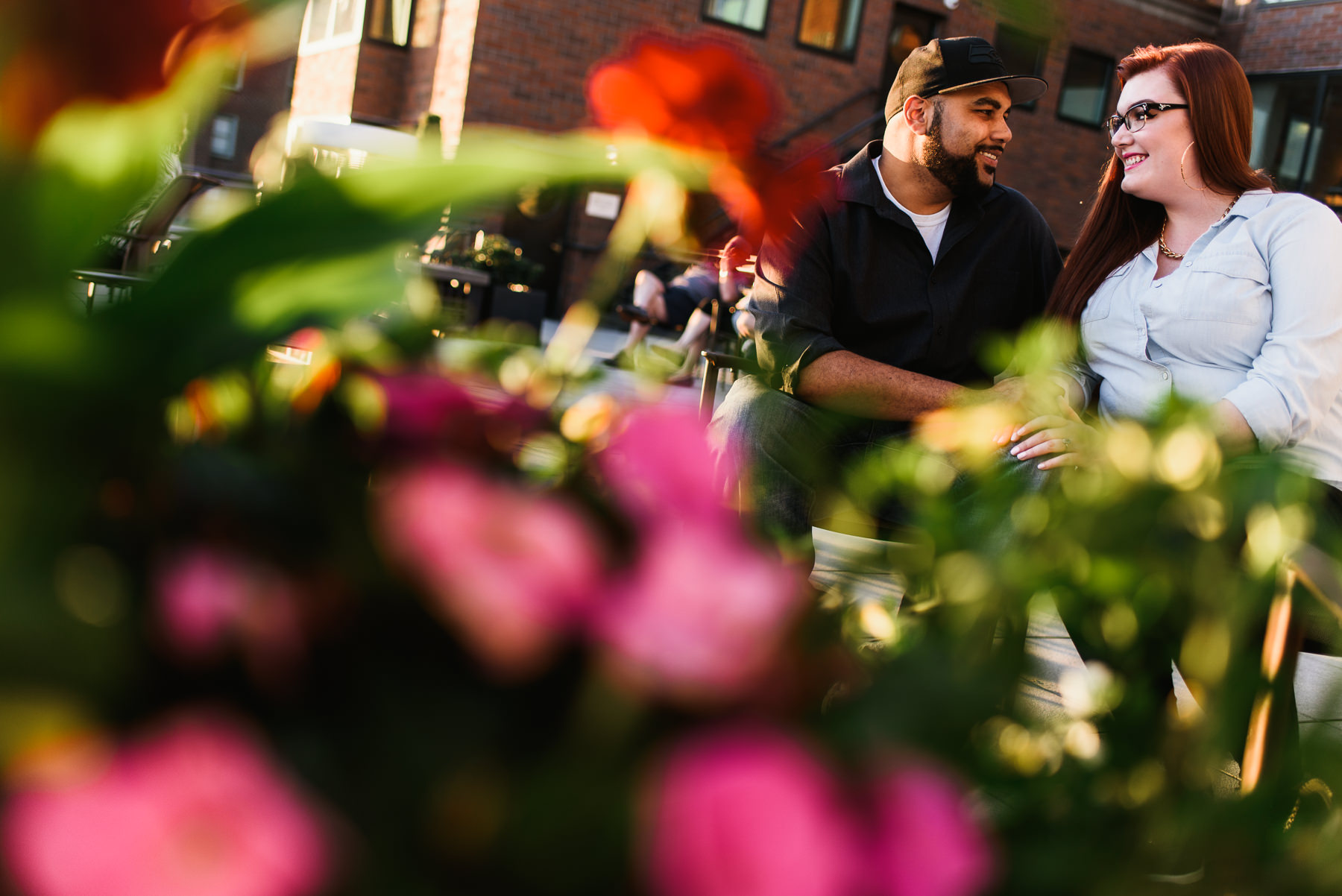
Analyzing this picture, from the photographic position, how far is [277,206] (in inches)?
12.5

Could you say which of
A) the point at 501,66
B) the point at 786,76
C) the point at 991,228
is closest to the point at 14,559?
the point at 991,228

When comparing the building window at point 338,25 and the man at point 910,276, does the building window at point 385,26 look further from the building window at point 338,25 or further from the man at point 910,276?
the man at point 910,276

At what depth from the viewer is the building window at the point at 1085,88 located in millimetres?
13484

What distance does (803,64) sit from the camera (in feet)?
39.4

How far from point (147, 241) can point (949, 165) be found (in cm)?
171

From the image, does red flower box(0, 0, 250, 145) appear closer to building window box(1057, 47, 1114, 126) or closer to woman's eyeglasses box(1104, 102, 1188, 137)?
woman's eyeglasses box(1104, 102, 1188, 137)

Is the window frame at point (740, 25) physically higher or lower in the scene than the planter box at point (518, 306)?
higher

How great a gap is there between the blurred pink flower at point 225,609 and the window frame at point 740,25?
11946 mm

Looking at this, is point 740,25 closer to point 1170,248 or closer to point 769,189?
point 1170,248

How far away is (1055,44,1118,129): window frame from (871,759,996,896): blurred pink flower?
14385 millimetres

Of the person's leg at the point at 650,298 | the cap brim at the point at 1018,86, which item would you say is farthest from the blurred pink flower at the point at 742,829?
the person's leg at the point at 650,298

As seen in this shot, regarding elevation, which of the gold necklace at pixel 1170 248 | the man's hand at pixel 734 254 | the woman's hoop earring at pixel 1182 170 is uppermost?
the woman's hoop earring at pixel 1182 170

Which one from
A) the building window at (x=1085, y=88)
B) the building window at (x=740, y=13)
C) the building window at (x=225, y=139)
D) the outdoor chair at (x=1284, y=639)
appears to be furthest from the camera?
the building window at (x=225, y=139)

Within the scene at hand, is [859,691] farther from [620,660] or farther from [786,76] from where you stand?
[786,76]
